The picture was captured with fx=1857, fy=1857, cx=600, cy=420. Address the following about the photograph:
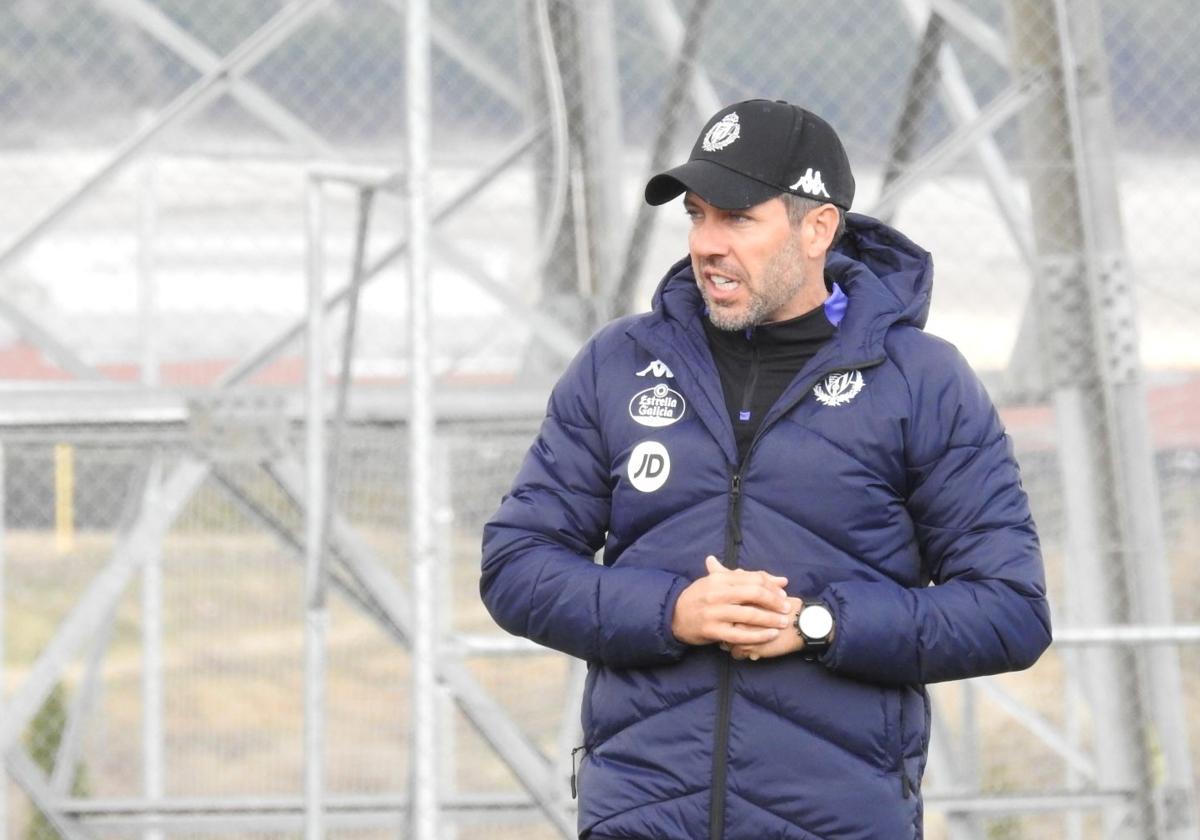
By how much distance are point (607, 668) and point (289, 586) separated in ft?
19.7

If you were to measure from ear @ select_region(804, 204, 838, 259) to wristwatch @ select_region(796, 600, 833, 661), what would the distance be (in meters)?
0.51

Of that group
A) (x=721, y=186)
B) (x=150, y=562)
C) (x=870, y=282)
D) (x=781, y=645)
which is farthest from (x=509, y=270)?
(x=781, y=645)

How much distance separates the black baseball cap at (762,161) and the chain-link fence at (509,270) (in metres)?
2.15

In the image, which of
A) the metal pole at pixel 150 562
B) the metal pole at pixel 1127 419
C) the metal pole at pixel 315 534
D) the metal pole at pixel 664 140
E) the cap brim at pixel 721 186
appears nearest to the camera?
the cap brim at pixel 721 186

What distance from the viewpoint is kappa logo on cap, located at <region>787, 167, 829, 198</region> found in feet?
8.36

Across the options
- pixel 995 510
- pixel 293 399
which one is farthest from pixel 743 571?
pixel 293 399

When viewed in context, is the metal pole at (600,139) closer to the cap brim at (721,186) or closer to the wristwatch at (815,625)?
the cap brim at (721,186)

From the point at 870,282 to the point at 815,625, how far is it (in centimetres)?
54

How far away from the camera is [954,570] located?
2.50m

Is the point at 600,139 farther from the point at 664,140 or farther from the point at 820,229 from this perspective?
the point at 820,229

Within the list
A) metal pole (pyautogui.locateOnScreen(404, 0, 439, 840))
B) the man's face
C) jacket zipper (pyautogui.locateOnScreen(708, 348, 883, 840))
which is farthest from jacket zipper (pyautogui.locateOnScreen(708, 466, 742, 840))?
metal pole (pyautogui.locateOnScreen(404, 0, 439, 840))

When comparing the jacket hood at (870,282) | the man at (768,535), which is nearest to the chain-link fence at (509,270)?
the jacket hood at (870,282)

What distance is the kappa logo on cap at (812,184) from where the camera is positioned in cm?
255

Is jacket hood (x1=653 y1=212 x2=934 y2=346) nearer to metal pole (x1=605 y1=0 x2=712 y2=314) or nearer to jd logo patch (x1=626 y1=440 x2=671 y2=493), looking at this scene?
jd logo patch (x1=626 y1=440 x2=671 y2=493)
